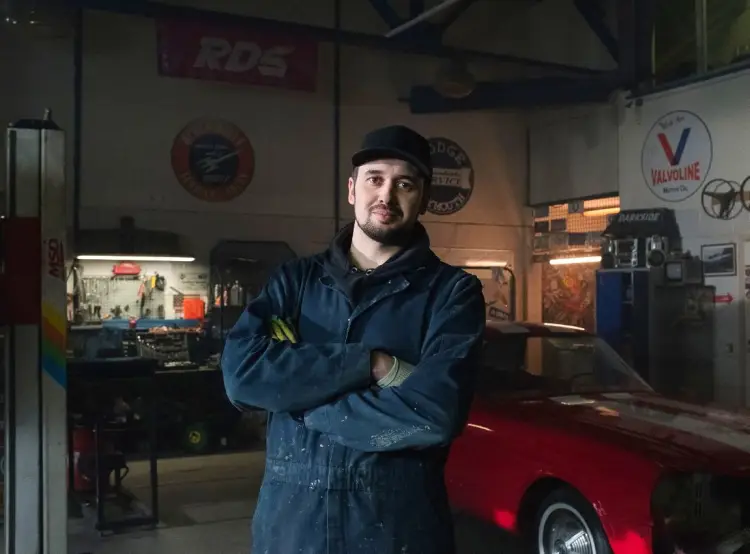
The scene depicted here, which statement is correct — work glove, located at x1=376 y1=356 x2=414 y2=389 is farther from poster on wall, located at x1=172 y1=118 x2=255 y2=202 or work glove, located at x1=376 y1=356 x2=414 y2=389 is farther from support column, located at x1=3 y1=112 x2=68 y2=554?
poster on wall, located at x1=172 y1=118 x2=255 y2=202

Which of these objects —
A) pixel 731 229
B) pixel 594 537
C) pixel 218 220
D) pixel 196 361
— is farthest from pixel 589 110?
pixel 594 537

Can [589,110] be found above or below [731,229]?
above

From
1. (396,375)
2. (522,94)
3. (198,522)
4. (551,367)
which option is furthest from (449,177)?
(396,375)

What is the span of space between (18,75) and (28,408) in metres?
5.88

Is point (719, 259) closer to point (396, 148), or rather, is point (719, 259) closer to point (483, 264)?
point (483, 264)

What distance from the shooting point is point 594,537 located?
11.7 feet

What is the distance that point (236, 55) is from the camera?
8.55 meters

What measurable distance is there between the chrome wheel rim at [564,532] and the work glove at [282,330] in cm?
222

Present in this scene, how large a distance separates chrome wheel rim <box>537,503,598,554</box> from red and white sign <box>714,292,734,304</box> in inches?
172

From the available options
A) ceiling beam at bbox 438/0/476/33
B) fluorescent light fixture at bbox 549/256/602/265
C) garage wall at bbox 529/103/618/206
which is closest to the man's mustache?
ceiling beam at bbox 438/0/476/33

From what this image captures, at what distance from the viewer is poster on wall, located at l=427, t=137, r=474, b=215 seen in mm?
9938

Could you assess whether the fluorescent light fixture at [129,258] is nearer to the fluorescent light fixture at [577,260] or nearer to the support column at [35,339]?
the fluorescent light fixture at [577,260]

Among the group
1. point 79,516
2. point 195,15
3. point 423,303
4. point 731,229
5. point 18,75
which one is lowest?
point 79,516

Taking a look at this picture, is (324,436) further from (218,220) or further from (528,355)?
(218,220)
